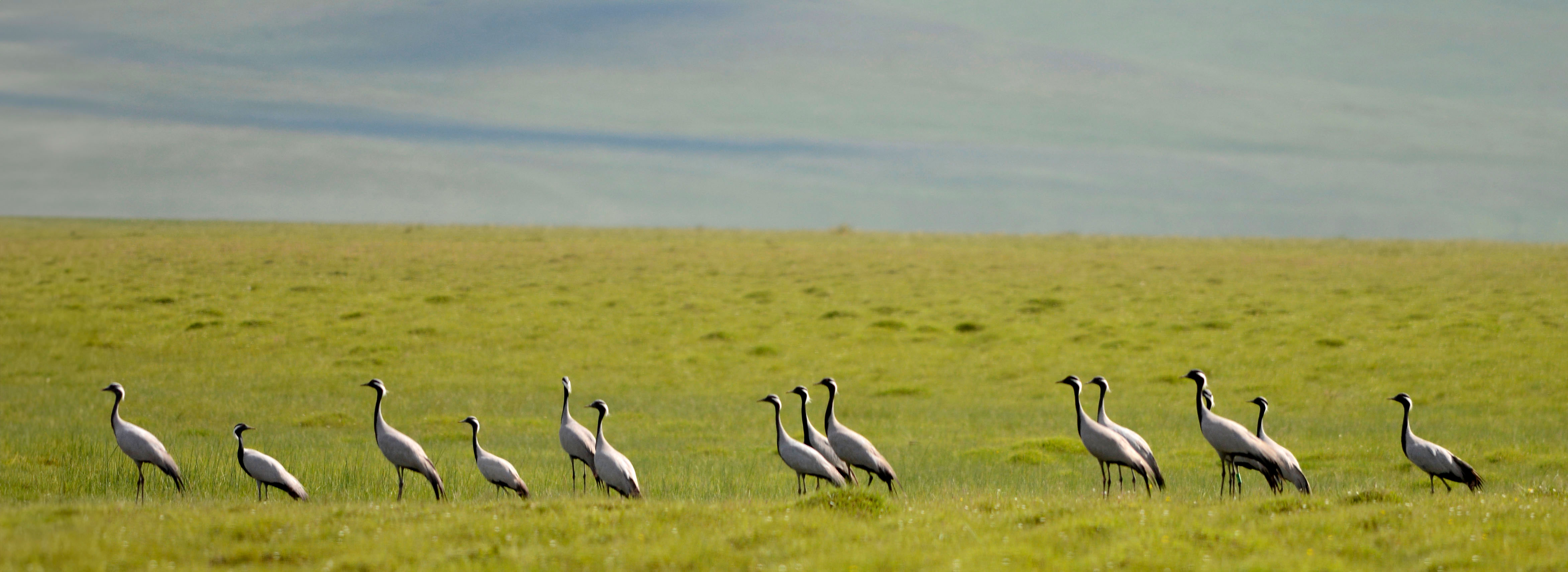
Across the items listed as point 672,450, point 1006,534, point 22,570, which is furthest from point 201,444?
point 1006,534

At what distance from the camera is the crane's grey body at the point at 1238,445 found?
13.6 metres

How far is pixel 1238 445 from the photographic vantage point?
13625 mm

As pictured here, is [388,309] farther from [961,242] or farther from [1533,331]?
[961,242]

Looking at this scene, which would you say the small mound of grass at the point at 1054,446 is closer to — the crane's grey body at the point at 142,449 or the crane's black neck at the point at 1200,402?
the crane's black neck at the point at 1200,402

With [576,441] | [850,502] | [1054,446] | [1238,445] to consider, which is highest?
[1238,445]

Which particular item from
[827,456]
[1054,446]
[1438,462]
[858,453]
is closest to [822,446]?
[827,456]

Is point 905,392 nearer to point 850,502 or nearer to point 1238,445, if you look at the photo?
point 1238,445

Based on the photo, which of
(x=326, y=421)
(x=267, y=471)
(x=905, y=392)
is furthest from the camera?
(x=905, y=392)

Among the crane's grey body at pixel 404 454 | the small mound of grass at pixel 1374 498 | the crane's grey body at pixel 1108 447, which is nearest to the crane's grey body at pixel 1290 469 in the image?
the small mound of grass at pixel 1374 498

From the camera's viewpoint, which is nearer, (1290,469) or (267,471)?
(267,471)

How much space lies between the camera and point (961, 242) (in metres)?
93.8

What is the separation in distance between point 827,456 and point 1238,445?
5217 millimetres

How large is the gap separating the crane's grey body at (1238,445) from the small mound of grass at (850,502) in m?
4.57

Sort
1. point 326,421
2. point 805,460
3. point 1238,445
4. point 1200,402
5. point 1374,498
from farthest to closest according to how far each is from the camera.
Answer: point 326,421, point 1200,402, point 805,460, point 1238,445, point 1374,498
